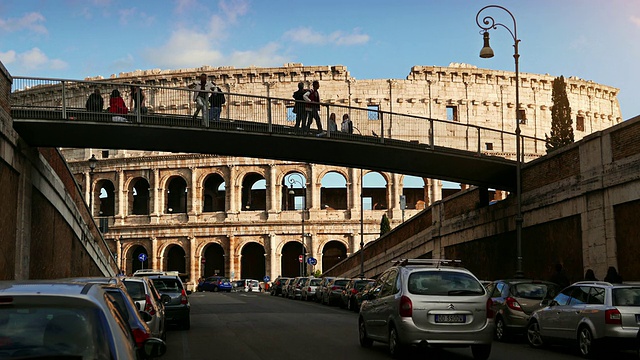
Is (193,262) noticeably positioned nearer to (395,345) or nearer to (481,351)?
(395,345)

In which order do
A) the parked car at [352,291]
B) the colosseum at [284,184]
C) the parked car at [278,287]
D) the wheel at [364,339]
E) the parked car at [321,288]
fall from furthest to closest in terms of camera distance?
the colosseum at [284,184] < the parked car at [278,287] < the parked car at [321,288] < the parked car at [352,291] < the wheel at [364,339]

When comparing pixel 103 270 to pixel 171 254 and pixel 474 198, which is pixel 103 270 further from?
pixel 171 254

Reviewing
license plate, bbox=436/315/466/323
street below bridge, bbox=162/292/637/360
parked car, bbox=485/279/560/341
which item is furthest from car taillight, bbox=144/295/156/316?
parked car, bbox=485/279/560/341

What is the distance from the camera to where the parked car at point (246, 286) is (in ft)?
241

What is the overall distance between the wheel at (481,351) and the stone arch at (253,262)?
69.8 meters

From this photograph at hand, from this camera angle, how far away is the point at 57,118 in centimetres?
2630

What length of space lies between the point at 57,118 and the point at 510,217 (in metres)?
17.1

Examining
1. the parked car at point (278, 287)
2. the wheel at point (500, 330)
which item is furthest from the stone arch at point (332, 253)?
the wheel at point (500, 330)

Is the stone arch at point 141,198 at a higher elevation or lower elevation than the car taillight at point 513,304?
higher

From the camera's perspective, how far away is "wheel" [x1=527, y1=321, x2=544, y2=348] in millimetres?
18219

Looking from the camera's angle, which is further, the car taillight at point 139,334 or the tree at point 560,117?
the tree at point 560,117

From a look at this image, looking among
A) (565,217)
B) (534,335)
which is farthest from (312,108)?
(534,335)

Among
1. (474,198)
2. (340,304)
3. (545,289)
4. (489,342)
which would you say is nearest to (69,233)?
(340,304)

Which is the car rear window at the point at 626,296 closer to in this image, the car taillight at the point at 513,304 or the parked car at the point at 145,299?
the car taillight at the point at 513,304
